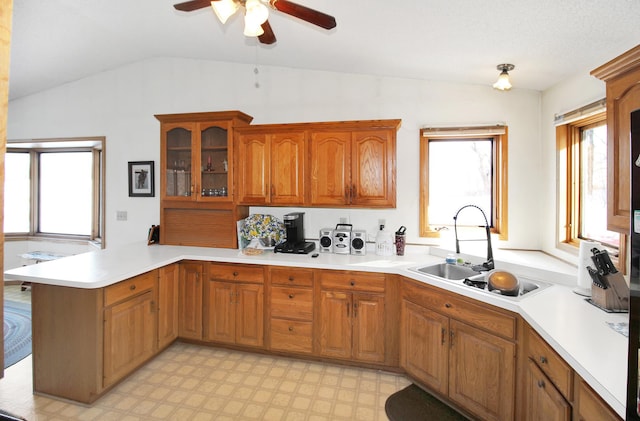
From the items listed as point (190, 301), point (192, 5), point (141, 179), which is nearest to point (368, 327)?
point (190, 301)

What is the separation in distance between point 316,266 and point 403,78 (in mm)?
1960

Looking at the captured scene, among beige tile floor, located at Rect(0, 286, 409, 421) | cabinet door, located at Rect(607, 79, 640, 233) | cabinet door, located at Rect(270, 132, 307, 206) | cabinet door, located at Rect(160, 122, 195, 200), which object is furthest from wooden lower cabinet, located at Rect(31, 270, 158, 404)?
cabinet door, located at Rect(607, 79, 640, 233)

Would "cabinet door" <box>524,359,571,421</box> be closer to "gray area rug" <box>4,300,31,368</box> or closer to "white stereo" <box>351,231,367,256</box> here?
"white stereo" <box>351,231,367,256</box>

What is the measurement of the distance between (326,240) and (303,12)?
1.89 m

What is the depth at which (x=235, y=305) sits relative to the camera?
2756 millimetres

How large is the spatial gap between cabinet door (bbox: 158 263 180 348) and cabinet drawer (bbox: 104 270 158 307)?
115mm

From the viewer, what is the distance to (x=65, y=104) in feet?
12.9

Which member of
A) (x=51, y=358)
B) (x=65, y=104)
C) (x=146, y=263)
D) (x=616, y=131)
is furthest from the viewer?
(x=65, y=104)

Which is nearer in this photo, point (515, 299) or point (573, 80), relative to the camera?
point (515, 299)

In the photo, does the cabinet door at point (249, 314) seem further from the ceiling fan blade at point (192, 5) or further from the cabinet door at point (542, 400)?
the ceiling fan blade at point (192, 5)

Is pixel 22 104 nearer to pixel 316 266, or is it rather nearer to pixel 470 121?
pixel 316 266

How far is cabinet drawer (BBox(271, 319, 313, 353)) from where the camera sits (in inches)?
103

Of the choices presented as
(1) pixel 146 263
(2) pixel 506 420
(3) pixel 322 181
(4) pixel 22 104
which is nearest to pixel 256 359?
(1) pixel 146 263

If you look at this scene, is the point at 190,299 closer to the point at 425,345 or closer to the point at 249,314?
the point at 249,314
